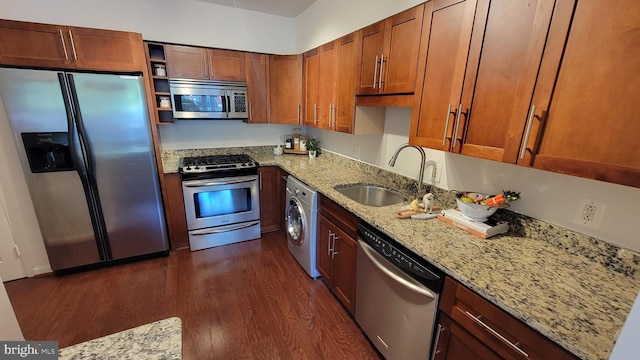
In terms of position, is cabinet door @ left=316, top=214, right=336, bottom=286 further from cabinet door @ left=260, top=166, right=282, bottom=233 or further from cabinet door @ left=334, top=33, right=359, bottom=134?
cabinet door @ left=260, top=166, right=282, bottom=233

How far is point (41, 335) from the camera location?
6.08ft

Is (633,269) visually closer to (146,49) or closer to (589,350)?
(589,350)

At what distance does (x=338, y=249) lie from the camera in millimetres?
2016

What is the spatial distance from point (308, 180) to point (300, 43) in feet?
6.76

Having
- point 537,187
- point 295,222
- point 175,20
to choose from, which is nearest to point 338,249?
point 295,222

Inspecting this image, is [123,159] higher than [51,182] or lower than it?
higher

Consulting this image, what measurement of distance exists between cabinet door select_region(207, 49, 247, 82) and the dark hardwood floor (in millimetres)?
2034

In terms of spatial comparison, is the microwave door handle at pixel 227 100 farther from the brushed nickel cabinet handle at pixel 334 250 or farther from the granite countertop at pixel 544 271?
the granite countertop at pixel 544 271

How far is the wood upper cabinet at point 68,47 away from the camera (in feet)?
6.66

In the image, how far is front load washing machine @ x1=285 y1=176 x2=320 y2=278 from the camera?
2.30 m

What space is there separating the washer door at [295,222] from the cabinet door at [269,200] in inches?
22.8

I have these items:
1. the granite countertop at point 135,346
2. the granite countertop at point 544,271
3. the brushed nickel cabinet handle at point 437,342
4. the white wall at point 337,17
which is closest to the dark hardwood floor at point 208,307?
the brushed nickel cabinet handle at point 437,342

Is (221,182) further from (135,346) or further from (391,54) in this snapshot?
(135,346)

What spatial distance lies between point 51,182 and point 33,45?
1.11 metres
